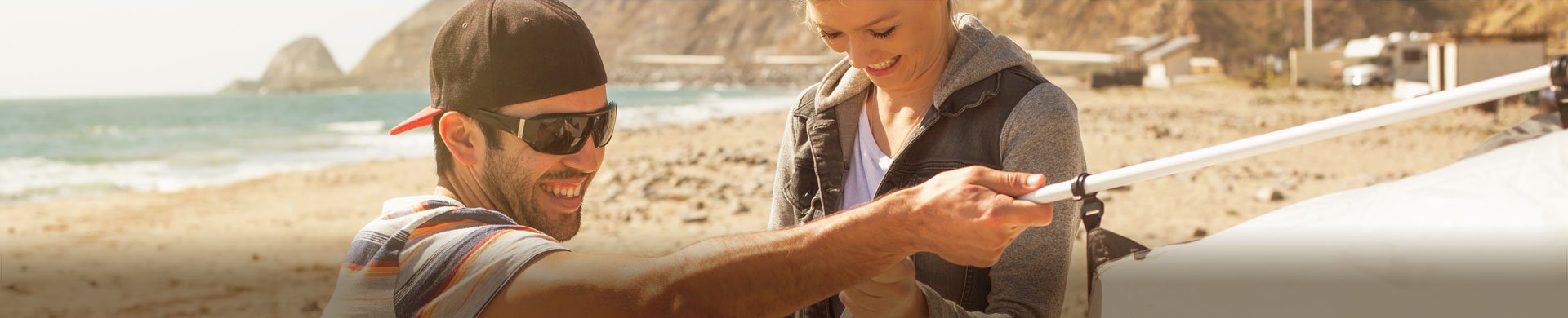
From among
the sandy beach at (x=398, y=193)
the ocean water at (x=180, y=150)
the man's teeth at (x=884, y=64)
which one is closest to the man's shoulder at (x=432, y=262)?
the man's teeth at (x=884, y=64)

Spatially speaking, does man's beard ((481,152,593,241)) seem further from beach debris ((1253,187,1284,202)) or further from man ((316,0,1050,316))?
beach debris ((1253,187,1284,202))

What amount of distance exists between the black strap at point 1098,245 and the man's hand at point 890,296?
12.8 inches

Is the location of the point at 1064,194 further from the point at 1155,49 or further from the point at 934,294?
the point at 1155,49

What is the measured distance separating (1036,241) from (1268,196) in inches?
359

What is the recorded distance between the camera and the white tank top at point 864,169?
8.30 ft

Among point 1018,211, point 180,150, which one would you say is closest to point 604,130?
point 1018,211

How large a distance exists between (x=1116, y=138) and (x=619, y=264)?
690 inches

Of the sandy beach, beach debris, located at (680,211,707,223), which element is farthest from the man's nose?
beach debris, located at (680,211,707,223)

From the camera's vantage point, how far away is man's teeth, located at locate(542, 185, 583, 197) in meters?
2.06

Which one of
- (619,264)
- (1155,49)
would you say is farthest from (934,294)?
A: (1155,49)

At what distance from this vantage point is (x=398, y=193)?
15938 mm

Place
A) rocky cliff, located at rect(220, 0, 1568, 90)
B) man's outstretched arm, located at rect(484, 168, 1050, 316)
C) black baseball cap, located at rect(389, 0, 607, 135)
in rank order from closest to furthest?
1. man's outstretched arm, located at rect(484, 168, 1050, 316)
2. black baseball cap, located at rect(389, 0, 607, 135)
3. rocky cliff, located at rect(220, 0, 1568, 90)

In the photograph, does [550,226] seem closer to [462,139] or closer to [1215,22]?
[462,139]

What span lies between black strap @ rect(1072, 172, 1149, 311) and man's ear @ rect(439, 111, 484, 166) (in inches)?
41.7
